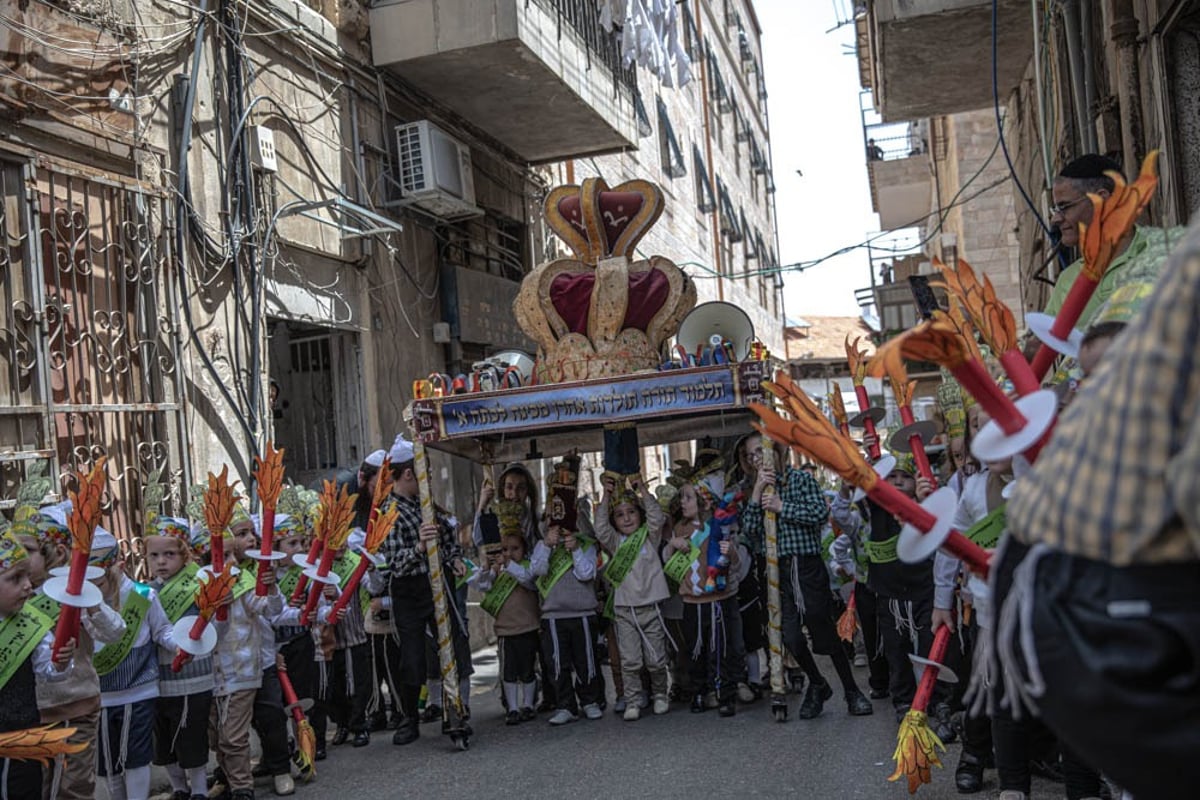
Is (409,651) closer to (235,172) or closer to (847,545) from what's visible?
(847,545)

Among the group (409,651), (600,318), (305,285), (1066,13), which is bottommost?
(409,651)

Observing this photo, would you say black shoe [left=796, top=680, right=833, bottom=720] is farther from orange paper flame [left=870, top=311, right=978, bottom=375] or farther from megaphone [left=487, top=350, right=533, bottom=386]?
orange paper flame [left=870, top=311, right=978, bottom=375]

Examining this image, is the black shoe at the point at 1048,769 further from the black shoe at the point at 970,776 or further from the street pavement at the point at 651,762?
the black shoe at the point at 970,776

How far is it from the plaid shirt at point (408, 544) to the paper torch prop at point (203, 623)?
6.32ft

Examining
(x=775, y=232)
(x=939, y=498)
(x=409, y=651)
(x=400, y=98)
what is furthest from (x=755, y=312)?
(x=939, y=498)

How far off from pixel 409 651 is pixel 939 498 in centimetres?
583

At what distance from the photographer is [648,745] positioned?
717 cm

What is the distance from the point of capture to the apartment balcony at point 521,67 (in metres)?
11.4

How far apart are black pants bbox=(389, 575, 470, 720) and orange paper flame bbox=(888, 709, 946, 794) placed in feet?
11.1

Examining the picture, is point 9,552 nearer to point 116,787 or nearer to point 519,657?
point 116,787

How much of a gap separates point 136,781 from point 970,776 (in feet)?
13.6

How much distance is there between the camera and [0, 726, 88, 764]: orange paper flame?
446 centimetres

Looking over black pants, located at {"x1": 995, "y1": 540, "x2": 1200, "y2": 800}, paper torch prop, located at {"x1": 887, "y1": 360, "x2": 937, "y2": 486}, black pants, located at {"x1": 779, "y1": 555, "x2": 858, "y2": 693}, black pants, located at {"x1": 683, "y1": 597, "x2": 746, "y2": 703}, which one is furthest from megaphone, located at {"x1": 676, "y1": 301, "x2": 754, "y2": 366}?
black pants, located at {"x1": 995, "y1": 540, "x2": 1200, "y2": 800}

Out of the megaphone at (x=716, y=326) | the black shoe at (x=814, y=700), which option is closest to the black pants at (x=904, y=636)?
the black shoe at (x=814, y=700)
